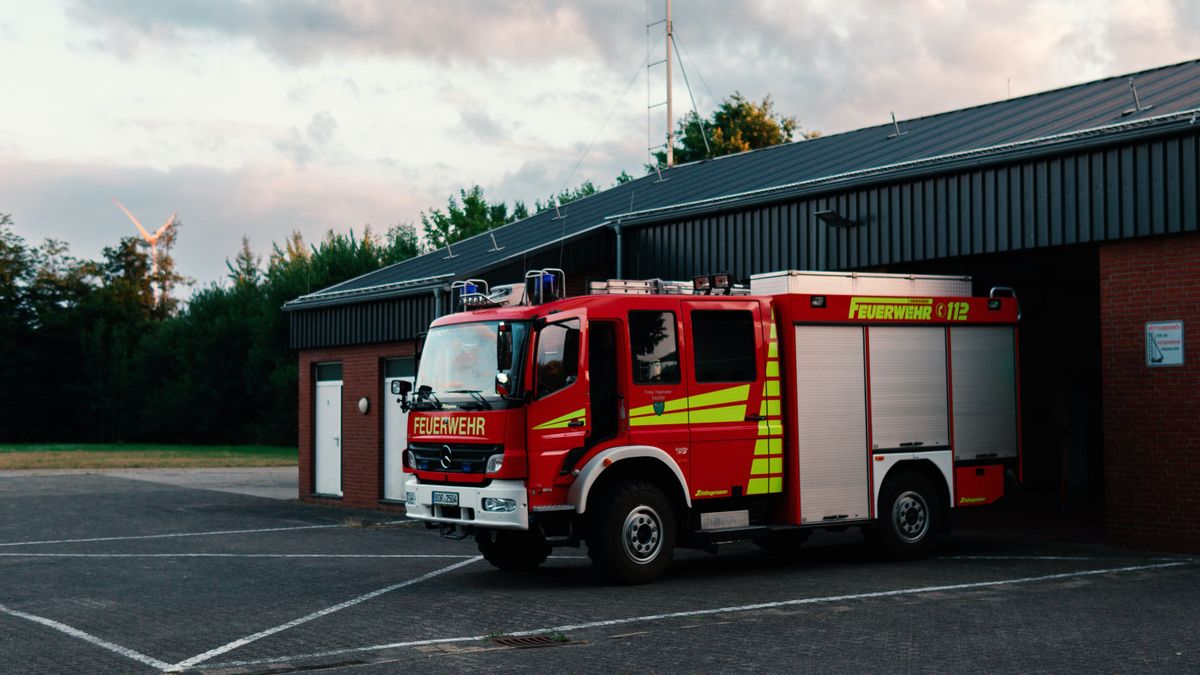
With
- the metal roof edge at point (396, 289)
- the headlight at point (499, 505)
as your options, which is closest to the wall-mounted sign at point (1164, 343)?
the headlight at point (499, 505)

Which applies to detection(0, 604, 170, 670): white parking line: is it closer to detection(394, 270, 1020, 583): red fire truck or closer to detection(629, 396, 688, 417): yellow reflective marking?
detection(394, 270, 1020, 583): red fire truck

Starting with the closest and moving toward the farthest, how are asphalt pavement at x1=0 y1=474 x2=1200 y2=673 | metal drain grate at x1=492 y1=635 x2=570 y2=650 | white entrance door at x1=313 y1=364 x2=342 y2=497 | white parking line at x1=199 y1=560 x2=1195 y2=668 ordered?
1. asphalt pavement at x1=0 y1=474 x2=1200 y2=673
2. white parking line at x1=199 y1=560 x2=1195 y2=668
3. metal drain grate at x1=492 y1=635 x2=570 y2=650
4. white entrance door at x1=313 y1=364 x2=342 y2=497

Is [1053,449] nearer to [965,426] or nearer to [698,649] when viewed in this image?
[965,426]

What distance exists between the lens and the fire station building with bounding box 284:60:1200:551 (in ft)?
47.5

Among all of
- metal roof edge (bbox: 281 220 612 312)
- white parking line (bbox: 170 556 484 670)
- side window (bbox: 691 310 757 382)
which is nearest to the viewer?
white parking line (bbox: 170 556 484 670)

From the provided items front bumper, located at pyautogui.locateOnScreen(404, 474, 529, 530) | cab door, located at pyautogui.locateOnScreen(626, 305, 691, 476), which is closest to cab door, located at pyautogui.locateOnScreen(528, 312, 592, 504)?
front bumper, located at pyautogui.locateOnScreen(404, 474, 529, 530)

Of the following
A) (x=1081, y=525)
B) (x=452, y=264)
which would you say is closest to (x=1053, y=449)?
(x=1081, y=525)

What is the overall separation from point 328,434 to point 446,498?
1347 centimetres

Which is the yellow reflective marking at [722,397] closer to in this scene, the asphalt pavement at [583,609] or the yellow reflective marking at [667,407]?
the yellow reflective marking at [667,407]

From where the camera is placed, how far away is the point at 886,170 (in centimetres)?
1734

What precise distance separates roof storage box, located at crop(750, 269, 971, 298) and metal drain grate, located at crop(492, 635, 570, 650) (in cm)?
547

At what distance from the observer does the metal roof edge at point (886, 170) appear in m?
14.4

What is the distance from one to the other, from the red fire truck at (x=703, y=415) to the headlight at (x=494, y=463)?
2 cm

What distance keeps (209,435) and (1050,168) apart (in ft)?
204
